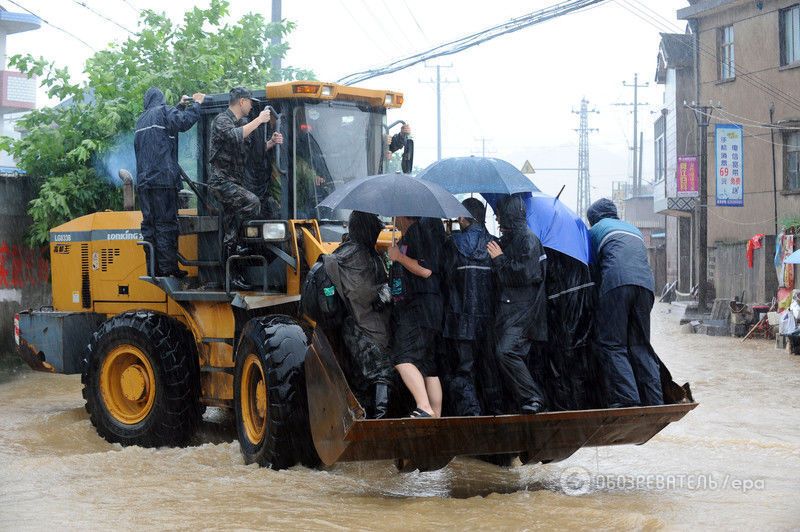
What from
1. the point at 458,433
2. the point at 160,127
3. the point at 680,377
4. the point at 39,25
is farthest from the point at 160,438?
the point at 39,25

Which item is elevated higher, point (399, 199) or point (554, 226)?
point (399, 199)

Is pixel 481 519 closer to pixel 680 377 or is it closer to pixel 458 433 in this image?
pixel 458 433

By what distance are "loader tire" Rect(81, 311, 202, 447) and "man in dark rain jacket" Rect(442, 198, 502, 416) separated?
3272 mm

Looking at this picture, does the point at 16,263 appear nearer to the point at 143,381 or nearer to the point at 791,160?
the point at 143,381

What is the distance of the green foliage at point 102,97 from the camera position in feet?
52.6

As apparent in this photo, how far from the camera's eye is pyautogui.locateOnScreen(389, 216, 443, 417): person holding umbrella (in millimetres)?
7863

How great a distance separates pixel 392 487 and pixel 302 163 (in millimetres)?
2934

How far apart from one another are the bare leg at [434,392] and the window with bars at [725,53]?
90.1ft

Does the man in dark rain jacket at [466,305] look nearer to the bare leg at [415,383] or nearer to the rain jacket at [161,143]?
the bare leg at [415,383]

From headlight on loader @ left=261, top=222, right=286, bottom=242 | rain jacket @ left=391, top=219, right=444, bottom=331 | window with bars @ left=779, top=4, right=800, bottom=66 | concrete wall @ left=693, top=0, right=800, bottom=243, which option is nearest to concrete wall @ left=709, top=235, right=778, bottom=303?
concrete wall @ left=693, top=0, right=800, bottom=243

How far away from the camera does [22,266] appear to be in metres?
16.9

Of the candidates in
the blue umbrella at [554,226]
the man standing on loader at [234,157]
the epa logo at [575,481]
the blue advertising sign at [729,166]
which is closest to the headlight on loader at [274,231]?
the man standing on loader at [234,157]

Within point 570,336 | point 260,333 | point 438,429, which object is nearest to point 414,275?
point 438,429

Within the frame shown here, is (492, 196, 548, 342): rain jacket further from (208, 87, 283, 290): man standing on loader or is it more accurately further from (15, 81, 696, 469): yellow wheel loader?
(208, 87, 283, 290): man standing on loader
